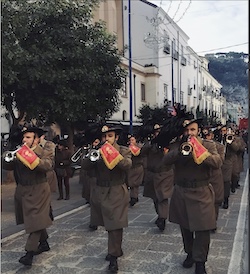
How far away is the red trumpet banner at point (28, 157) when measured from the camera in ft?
17.0

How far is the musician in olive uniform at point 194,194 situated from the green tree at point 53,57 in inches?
206

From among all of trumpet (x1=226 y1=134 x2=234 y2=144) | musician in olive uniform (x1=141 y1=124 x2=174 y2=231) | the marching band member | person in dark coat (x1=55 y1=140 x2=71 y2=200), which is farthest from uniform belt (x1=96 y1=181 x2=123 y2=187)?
person in dark coat (x1=55 y1=140 x2=71 y2=200)

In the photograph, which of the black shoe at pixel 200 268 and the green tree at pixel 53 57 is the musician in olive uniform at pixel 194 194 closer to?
the black shoe at pixel 200 268

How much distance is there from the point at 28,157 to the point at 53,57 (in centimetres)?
520

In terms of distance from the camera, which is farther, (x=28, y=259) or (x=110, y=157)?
(x=28, y=259)

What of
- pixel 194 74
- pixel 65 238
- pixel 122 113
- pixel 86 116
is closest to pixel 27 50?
pixel 86 116

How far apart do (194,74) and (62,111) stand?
34.2m

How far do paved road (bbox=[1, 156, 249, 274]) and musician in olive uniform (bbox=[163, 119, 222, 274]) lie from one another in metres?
0.40

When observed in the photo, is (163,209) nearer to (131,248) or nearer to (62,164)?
(131,248)

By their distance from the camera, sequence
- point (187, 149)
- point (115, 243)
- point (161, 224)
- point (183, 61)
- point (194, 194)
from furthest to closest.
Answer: point (183, 61) → point (161, 224) → point (115, 243) → point (194, 194) → point (187, 149)

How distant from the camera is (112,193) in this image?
17.6ft

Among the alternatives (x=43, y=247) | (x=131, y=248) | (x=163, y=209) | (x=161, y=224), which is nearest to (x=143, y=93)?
(x=163, y=209)

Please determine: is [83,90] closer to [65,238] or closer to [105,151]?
[65,238]

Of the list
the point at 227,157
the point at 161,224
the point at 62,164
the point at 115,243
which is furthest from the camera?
the point at 62,164
